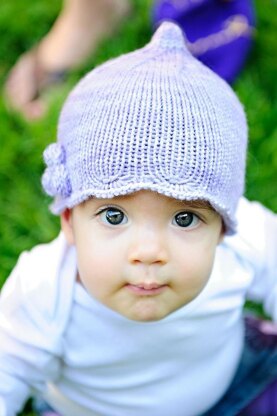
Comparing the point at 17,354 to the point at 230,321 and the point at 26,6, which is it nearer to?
the point at 230,321

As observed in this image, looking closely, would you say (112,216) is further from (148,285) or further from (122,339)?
(122,339)

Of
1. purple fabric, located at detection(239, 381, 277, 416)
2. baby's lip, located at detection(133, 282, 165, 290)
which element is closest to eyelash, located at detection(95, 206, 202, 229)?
baby's lip, located at detection(133, 282, 165, 290)

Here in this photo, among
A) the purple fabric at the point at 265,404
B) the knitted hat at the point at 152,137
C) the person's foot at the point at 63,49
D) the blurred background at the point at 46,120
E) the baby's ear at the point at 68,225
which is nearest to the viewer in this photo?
the knitted hat at the point at 152,137

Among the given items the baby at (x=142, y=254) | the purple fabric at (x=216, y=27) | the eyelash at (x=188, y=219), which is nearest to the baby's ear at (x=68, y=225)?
the baby at (x=142, y=254)

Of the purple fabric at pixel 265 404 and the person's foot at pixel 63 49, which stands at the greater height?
the person's foot at pixel 63 49

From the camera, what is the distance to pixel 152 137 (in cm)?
159

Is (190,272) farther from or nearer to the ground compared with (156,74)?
nearer to the ground

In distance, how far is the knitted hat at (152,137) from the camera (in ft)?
5.22

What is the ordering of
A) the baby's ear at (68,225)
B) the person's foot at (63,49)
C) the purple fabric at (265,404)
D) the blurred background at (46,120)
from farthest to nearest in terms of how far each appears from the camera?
1. the person's foot at (63,49)
2. the blurred background at (46,120)
3. the purple fabric at (265,404)
4. the baby's ear at (68,225)

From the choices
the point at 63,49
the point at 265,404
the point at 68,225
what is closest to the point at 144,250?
the point at 68,225

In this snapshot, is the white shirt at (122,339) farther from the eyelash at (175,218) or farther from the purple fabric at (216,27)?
the purple fabric at (216,27)

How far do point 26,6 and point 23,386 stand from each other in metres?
1.85

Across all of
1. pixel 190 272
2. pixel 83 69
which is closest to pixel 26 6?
pixel 83 69

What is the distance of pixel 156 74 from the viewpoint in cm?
167
